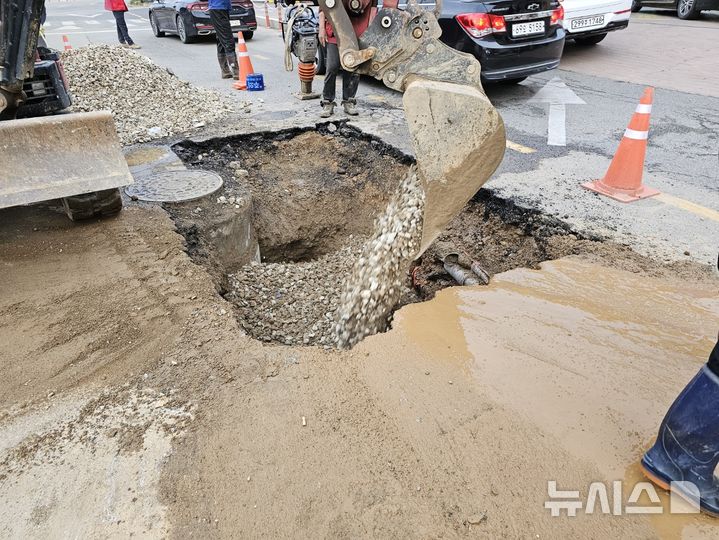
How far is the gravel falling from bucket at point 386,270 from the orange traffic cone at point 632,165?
203 centimetres

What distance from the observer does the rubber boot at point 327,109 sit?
6.66 m

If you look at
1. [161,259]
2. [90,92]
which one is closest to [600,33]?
[90,92]

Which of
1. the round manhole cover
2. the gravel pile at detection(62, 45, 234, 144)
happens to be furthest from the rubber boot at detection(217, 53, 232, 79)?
the round manhole cover

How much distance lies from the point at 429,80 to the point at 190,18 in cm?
1259

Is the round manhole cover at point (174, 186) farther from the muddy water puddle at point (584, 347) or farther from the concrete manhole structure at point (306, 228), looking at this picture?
the muddy water puddle at point (584, 347)

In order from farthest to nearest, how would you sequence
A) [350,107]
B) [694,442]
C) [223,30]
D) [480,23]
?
[223,30] → [480,23] → [350,107] → [694,442]

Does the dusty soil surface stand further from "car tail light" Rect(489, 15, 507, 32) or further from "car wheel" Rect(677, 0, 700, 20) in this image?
"car wheel" Rect(677, 0, 700, 20)

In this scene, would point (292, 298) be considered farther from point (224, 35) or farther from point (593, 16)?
point (593, 16)

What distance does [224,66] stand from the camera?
912 centimetres

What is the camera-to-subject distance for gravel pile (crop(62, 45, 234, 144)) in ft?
20.5

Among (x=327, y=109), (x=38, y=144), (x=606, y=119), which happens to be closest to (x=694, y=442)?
(x=38, y=144)

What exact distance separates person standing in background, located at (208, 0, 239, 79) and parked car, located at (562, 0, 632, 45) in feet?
20.0

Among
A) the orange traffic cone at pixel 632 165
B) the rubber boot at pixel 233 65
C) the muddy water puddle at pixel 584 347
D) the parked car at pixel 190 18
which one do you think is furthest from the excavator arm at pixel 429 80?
the parked car at pixel 190 18

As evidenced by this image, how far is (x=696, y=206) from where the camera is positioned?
4.23m
